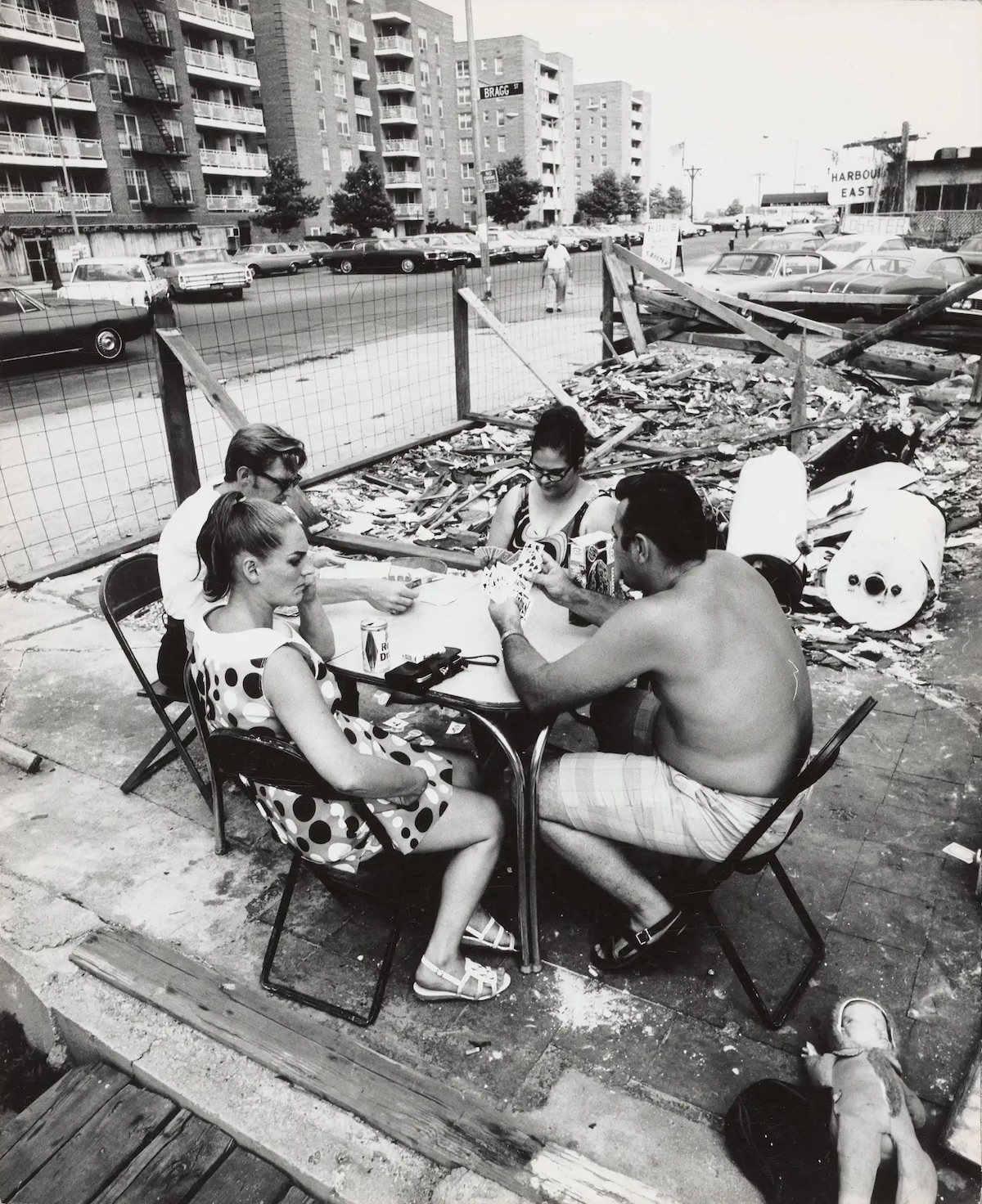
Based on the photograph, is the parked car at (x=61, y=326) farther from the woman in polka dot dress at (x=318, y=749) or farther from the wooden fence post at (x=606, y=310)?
the woman in polka dot dress at (x=318, y=749)

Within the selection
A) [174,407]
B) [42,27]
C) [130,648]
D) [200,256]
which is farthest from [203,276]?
[130,648]

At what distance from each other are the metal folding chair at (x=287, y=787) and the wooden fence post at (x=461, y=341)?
6944 millimetres

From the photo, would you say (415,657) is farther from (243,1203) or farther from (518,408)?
(518,408)

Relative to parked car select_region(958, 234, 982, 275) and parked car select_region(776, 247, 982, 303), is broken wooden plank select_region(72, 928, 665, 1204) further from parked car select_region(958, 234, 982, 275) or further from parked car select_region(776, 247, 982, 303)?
parked car select_region(958, 234, 982, 275)

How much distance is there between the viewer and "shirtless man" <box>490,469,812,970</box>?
228 cm

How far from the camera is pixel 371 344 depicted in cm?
1466

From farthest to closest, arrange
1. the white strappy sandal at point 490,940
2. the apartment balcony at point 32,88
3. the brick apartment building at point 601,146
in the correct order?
the brick apartment building at point 601,146 → the apartment balcony at point 32,88 → the white strappy sandal at point 490,940

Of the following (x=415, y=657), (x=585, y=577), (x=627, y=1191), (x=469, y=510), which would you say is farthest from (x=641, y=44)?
(x=469, y=510)

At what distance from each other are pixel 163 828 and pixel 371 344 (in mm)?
12452

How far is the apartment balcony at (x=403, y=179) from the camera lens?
67312 millimetres

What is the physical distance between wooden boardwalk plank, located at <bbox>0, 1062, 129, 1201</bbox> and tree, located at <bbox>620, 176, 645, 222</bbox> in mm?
75777

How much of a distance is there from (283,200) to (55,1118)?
5143 centimetres

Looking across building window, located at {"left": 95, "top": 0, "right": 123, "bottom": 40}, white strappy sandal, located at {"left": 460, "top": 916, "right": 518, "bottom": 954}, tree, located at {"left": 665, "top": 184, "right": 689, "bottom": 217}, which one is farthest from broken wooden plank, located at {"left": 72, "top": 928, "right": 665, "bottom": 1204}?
tree, located at {"left": 665, "top": 184, "right": 689, "bottom": 217}

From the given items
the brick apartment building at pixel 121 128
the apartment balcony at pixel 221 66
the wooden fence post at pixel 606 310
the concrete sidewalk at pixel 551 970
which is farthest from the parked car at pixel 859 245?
the apartment balcony at pixel 221 66
